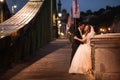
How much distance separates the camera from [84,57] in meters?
13.9

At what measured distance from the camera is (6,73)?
47.9 ft

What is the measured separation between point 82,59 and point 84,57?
96mm

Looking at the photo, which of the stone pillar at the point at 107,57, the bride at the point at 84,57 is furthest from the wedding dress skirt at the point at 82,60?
the stone pillar at the point at 107,57

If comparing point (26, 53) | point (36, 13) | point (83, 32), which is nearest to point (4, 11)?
point (36, 13)

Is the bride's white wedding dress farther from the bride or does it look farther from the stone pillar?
the stone pillar

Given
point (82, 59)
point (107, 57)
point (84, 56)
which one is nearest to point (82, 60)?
point (82, 59)

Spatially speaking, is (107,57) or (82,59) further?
(82,59)

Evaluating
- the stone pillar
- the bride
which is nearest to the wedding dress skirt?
the bride

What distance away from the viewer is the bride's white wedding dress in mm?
13891

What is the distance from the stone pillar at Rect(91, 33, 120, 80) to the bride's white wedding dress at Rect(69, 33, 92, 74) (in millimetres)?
2034

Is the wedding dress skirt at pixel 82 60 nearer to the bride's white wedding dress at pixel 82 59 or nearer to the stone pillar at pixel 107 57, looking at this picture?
the bride's white wedding dress at pixel 82 59

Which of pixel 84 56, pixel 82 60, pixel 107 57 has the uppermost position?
pixel 107 57

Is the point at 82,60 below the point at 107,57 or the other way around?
below

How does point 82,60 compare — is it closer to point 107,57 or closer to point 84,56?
point 84,56
